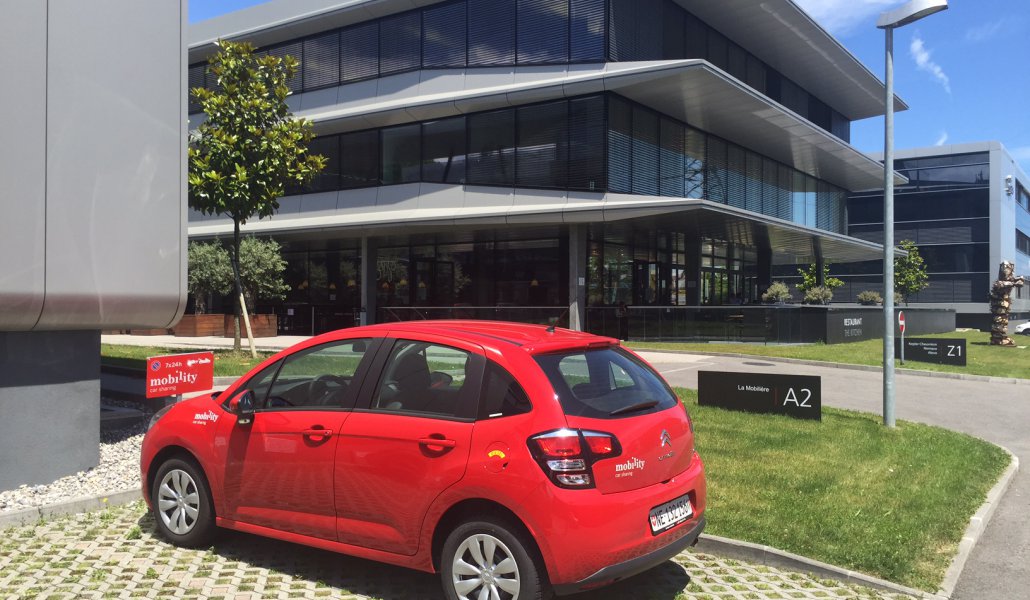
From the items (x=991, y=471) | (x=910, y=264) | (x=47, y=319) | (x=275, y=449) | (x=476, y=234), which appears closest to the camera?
→ (x=275, y=449)

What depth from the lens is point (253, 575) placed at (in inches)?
191

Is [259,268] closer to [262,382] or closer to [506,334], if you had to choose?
[262,382]

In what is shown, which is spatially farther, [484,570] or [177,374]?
[177,374]

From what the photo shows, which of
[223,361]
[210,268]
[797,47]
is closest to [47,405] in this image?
[223,361]

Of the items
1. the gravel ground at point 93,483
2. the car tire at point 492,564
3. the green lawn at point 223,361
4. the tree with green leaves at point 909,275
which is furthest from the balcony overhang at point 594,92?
the tree with green leaves at point 909,275

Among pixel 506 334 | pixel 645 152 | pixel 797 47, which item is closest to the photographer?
pixel 506 334

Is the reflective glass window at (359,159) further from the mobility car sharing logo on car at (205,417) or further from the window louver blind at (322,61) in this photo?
the mobility car sharing logo on car at (205,417)

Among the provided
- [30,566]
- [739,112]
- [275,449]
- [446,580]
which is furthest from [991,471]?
[739,112]

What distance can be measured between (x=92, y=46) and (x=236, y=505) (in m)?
5.02

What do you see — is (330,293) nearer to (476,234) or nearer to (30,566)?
(476,234)

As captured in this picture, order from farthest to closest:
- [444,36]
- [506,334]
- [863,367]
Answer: [444,36] → [863,367] → [506,334]

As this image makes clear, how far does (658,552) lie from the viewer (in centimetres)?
405

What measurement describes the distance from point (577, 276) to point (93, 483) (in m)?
19.1

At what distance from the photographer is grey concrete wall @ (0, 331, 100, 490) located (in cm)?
673
